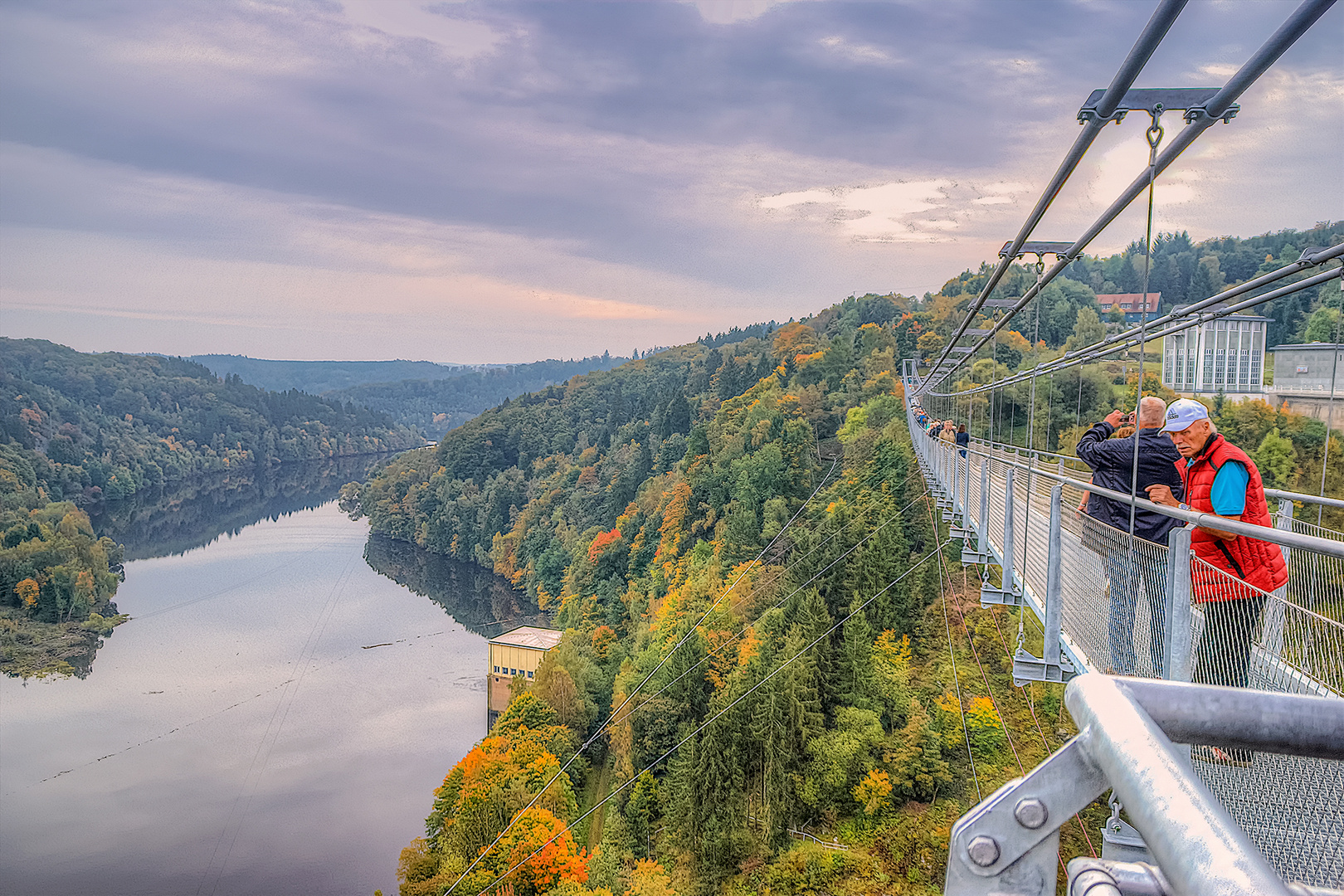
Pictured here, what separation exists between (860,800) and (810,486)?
948 inches

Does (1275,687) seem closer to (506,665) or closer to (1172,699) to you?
(1172,699)

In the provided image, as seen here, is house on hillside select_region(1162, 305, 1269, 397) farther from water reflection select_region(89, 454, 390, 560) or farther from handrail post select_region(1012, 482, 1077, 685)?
water reflection select_region(89, 454, 390, 560)

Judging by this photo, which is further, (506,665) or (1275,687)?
(506,665)

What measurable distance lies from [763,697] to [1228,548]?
77.2 ft

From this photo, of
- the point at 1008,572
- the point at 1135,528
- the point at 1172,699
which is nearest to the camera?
the point at 1172,699

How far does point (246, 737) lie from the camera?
119 feet

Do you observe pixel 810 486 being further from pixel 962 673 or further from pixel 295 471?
pixel 295 471

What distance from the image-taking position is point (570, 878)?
23.7m

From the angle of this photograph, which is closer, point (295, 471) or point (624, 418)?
point (624, 418)

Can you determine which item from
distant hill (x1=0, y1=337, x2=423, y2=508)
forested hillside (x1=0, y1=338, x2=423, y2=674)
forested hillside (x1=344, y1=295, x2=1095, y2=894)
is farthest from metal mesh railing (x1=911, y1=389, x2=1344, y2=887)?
distant hill (x1=0, y1=337, x2=423, y2=508)

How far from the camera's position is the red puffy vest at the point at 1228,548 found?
239 centimetres

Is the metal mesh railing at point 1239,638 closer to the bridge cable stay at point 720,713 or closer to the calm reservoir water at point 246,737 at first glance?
the bridge cable stay at point 720,713

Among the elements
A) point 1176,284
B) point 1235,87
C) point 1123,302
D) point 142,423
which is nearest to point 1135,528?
point 1235,87

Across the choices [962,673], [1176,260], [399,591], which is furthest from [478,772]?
[399,591]
